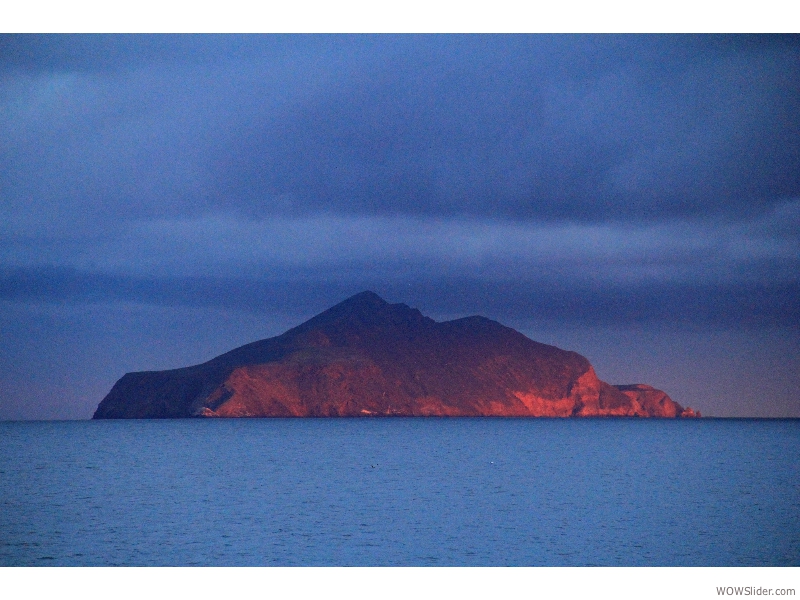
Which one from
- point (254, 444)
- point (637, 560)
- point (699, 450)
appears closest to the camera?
point (637, 560)

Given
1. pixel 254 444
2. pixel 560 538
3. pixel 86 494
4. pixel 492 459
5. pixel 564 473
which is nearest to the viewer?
pixel 560 538

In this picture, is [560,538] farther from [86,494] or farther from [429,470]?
[429,470]

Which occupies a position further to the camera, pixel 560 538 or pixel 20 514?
pixel 20 514

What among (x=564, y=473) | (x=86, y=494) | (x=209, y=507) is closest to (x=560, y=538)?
(x=209, y=507)
